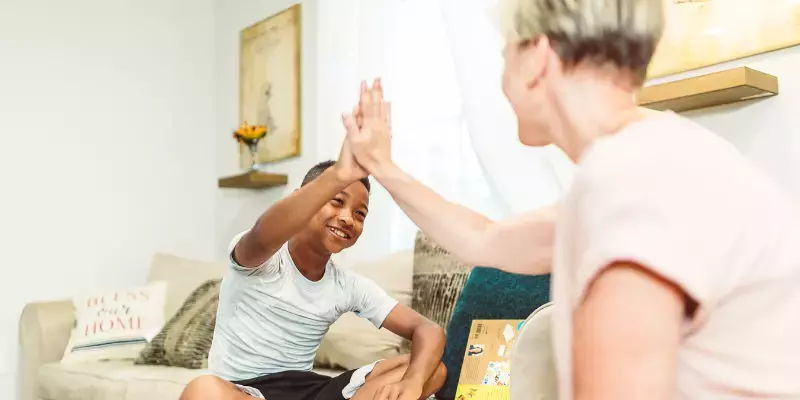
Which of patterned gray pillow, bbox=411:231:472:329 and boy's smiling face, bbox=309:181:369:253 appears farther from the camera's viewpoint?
patterned gray pillow, bbox=411:231:472:329

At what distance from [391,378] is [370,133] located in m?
0.59

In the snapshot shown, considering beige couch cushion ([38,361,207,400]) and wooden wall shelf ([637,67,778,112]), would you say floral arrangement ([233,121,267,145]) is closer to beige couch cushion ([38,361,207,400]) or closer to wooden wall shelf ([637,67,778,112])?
beige couch cushion ([38,361,207,400])

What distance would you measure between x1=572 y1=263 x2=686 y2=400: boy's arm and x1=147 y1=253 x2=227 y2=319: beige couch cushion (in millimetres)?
2724

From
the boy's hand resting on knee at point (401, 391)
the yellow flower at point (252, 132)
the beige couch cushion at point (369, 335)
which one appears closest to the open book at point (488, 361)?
the boy's hand resting on knee at point (401, 391)

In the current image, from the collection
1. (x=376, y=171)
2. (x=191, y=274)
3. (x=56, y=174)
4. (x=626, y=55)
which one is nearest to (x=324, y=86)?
(x=191, y=274)

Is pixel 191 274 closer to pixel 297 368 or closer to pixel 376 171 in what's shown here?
pixel 297 368

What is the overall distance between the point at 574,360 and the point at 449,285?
1.53 metres

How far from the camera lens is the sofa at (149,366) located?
7.32 ft

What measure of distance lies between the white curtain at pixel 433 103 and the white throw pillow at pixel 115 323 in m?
0.92

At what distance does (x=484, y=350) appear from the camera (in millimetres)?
1648

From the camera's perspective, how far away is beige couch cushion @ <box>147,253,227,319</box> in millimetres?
3219

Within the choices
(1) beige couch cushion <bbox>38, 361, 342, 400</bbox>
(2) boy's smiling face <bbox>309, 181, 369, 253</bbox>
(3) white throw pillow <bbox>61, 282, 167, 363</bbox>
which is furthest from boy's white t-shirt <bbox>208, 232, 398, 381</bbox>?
(3) white throw pillow <bbox>61, 282, 167, 363</bbox>

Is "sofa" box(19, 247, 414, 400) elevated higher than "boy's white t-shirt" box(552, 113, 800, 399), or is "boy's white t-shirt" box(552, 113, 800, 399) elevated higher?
"boy's white t-shirt" box(552, 113, 800, 399)

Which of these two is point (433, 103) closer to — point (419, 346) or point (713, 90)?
point (713, 90)
